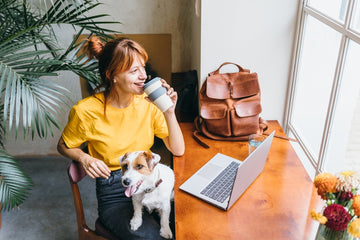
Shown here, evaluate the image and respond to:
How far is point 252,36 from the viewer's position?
2014 mm

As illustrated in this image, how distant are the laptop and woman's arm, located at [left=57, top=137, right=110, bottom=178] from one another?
0.36 m

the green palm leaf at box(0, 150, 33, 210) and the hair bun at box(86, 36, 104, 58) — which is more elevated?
the hair bun at box(86, 36, 104, 58)

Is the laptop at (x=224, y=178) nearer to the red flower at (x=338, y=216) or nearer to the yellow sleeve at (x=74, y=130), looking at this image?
the red flower at (x=338, y=216)

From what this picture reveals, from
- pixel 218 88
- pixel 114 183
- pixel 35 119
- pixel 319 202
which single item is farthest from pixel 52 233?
pixel 319 202

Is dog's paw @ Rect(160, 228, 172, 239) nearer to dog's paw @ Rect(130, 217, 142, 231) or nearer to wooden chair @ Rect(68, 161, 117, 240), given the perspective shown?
dog's paw @ Rect(130, 217, 142, 231)

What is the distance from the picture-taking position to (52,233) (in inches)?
92.3

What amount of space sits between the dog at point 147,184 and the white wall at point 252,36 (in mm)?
859

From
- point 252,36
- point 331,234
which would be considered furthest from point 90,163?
point 252,36

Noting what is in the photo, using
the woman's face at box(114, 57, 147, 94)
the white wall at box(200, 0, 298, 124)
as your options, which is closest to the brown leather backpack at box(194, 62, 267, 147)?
the white wall at box(200, 0, 298, 124)

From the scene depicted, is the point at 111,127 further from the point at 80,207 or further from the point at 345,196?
the point at 345,196

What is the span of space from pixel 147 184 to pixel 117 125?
0.40 m

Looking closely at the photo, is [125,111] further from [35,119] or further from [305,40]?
[305,40]

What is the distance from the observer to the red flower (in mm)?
975

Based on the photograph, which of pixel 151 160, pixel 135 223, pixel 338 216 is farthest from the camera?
pixel 135 223
